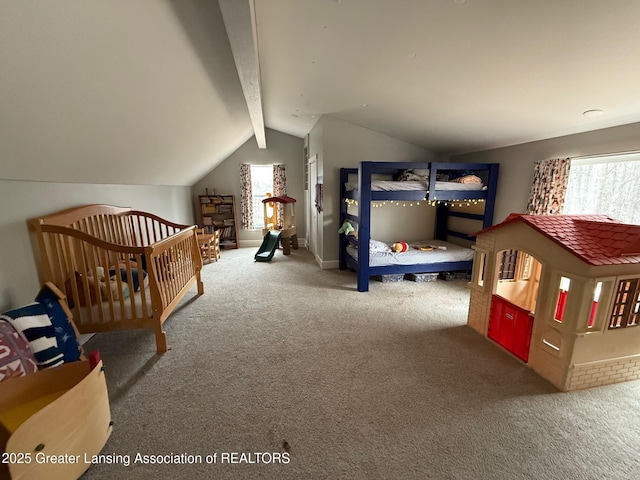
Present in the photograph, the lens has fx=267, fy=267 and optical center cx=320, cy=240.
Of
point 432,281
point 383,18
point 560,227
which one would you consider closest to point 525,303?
point 560,227

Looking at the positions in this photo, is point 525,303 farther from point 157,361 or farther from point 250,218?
point 250,218

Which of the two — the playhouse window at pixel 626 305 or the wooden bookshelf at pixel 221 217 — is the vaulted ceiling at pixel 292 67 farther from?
the wooden bookshelf at pixel 221 217

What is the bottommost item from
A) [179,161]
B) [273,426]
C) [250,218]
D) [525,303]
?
[273,426]

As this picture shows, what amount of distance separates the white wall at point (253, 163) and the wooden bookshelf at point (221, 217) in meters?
0.16

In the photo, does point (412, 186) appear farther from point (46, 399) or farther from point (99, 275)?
point (46, 399)

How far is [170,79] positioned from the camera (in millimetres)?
2064

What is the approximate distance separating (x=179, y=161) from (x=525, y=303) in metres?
4.46

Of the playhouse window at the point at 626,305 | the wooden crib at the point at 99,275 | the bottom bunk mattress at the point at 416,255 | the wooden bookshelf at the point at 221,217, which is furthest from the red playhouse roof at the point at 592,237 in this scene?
the wooden bookshelf at the point at 221,217

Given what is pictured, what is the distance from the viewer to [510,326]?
7.18 ft

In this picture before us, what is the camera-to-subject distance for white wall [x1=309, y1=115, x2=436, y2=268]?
4.17m

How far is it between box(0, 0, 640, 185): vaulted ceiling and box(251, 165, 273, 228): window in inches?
117

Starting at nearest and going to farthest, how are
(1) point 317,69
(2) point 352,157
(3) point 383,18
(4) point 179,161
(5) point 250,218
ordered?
(3) point 383,18
(1) point 317,69
(4) point 179,161
(2) point 352,157
(5) point 250,218

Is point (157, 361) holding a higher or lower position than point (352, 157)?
lower

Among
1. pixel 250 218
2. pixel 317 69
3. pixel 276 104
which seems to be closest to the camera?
pixel 317 69
